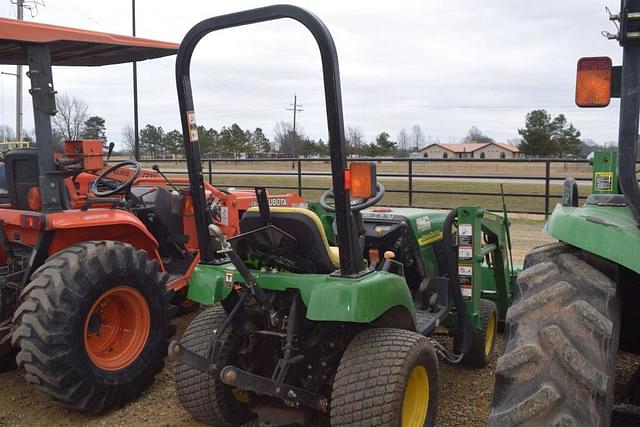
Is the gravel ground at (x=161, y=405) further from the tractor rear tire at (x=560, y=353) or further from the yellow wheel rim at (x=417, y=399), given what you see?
the tractor rear tire at (x=560, y=353)

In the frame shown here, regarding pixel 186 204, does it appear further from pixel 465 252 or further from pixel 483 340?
pixel 483 340

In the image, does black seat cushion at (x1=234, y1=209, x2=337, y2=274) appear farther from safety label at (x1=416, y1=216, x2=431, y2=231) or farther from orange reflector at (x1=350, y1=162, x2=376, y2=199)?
safety label at (x1=416, y1=216, x2=431, y2=231)

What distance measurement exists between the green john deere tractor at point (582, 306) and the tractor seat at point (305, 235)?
103 cm

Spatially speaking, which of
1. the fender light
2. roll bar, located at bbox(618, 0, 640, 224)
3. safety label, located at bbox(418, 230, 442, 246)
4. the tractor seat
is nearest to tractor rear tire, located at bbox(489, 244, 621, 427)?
roll bar, located at bbox(618, 0, 640, 224)

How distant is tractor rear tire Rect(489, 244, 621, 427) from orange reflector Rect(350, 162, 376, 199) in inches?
32.1

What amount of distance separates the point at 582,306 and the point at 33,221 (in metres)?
3.28

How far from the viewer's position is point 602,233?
7.30 ft

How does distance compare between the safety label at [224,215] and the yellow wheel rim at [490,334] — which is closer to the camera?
the yellow wheel rim at [490,334]

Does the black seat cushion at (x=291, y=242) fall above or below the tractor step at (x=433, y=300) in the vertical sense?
above

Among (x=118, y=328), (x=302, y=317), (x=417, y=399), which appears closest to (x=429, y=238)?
(x=417, y=399)

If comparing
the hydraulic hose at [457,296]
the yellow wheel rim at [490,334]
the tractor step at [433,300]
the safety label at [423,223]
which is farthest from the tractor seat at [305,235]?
the yellow wheel rim at [490,334]

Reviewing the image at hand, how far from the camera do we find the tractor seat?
312 cm

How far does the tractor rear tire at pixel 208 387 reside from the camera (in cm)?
330

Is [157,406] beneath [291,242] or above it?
beneath
